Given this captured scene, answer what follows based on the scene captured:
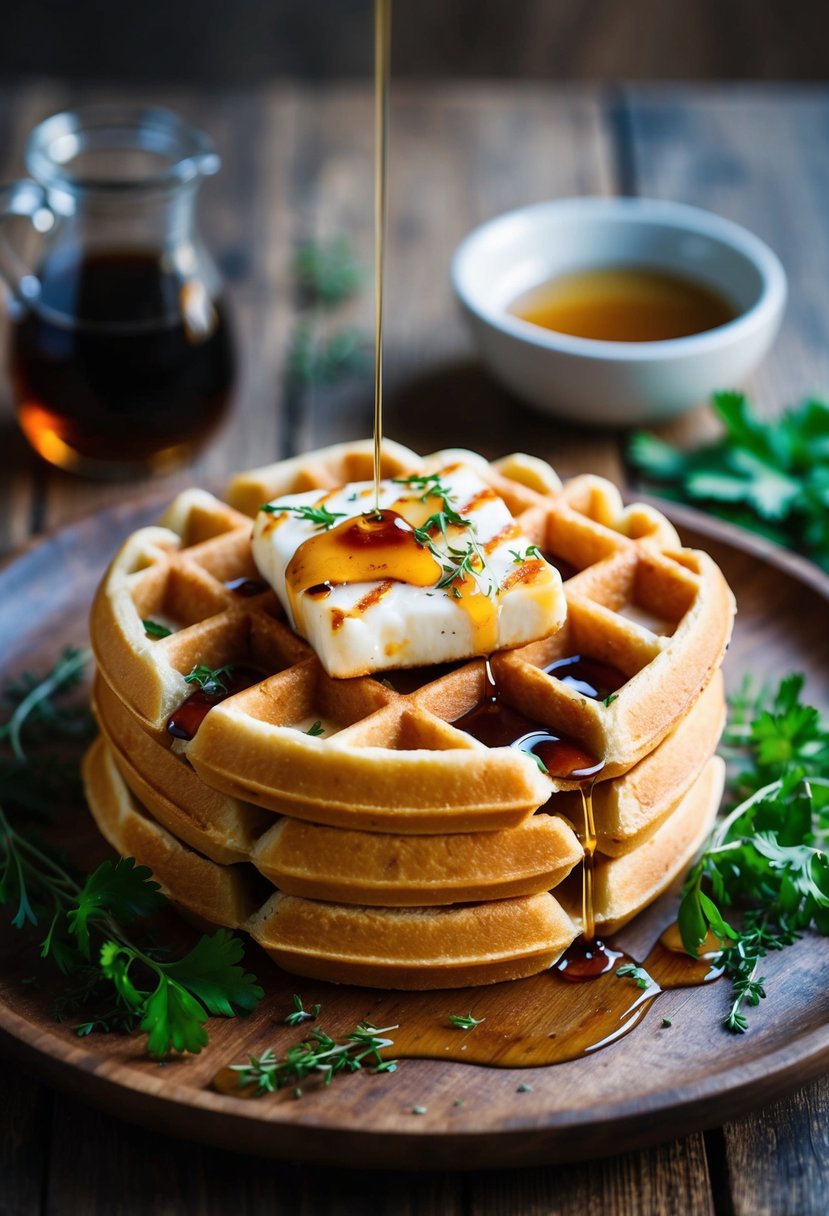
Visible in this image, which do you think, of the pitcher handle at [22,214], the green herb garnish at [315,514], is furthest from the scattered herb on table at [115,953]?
the pitcher handle at [22,214]

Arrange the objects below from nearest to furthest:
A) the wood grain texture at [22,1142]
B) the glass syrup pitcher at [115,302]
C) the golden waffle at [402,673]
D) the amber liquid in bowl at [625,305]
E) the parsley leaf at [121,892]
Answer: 1. the wood grain texture at [22,1142]
2. the golden waffle at [402,673]
3. the parsley leaf at [121,892]
4. the glass syrup pitcher at [115,302]
5. the amber liquid in bowl at [625,305]

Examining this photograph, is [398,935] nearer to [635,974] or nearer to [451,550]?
[635,974]

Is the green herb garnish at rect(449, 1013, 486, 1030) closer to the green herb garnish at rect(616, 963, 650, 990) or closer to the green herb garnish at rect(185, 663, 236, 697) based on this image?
the green herb garnish at rect(616, 963, 650, 990)

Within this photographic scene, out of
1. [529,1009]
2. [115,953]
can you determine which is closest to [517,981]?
[529,1009]

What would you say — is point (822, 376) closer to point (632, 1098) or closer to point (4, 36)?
point (632, 1098)

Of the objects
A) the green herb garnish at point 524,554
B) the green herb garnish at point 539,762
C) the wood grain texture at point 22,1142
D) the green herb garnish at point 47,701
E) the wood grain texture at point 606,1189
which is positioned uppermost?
the green herb garnish at point 524,554

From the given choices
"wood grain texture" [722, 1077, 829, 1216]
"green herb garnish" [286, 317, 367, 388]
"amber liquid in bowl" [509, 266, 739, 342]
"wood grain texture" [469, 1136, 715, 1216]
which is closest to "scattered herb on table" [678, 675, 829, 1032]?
"wood grain texture" [722, 1077, 829, 1216]

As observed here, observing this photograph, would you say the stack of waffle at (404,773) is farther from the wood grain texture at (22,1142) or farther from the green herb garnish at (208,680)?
the wood grain texture at (22,1142)

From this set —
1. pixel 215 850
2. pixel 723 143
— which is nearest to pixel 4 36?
pixel 723 143
